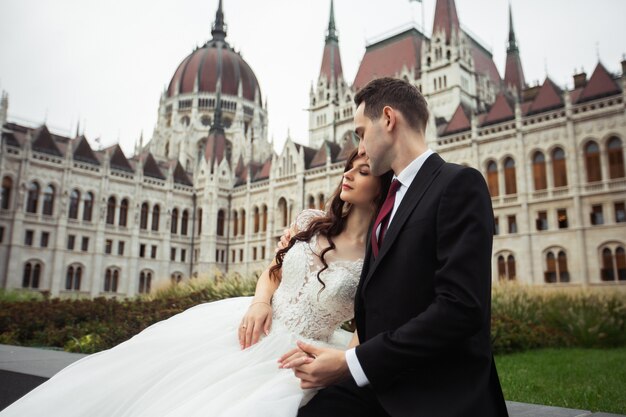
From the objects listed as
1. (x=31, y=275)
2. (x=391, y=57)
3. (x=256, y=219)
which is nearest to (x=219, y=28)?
(x=391, y=57)

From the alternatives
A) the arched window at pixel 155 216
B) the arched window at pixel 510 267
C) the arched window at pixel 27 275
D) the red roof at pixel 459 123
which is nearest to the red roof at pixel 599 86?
the red roof at pixel 459 123

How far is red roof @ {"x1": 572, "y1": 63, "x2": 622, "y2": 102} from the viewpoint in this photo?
26.5 metres

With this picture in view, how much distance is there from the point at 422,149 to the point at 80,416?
2.18 meters

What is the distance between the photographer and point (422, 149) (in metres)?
2.31

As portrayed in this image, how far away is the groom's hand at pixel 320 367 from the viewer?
2.01 meters

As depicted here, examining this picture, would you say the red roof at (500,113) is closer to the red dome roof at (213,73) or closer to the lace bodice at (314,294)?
the lace bodice at (314,294)

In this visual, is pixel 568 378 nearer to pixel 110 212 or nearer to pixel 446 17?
pixel 446 17

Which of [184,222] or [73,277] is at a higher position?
[184,222]

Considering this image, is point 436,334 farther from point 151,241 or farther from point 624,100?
point 151,241

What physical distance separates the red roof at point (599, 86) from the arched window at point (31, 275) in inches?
1408

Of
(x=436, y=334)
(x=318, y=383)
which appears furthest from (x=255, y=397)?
(x=436, y=334)

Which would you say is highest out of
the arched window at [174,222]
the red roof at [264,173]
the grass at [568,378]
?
the red roof at [264,173]

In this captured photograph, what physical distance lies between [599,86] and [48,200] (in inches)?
1426

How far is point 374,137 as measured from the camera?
232cm
